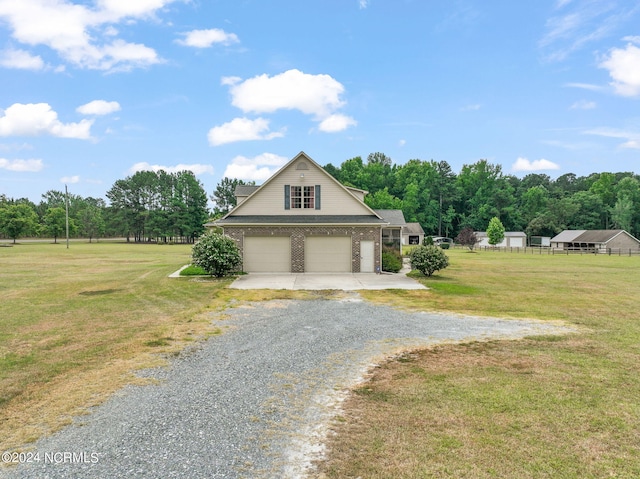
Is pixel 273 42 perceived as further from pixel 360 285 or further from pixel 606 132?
pixel 606 132

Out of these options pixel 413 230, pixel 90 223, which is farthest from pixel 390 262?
pixel 90 223

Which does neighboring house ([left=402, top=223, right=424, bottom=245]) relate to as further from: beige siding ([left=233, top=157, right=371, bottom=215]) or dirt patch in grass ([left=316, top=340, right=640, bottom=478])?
dirt patch in grass ([left=316, top=340, right=640, bottom=478])

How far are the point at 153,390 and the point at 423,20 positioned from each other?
25.3m

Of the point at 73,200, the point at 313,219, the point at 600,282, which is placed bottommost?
the point at 600,282

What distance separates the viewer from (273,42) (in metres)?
24.0

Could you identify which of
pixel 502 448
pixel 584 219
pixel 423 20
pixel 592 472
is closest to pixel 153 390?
pixel 502 448

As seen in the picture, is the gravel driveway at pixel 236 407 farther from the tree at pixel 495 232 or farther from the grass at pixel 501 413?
the tree at pixel 495 232

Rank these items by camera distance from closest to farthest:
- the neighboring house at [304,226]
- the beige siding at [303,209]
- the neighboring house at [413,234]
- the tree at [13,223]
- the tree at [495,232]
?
the neighboring house at [304,226], the beige siding at [303,209], the tree at [495,232], the tree at [13,223], the neighboring house at [413,234]

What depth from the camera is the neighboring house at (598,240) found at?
54594mm

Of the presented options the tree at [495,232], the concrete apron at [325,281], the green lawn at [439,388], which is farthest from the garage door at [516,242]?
the green lawn at [439,388]

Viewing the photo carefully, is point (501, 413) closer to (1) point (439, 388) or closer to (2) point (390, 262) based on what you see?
(1) point (439, 388)

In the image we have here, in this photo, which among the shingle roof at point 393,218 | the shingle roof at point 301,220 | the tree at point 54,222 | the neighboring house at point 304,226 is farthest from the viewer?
the tree at point 54,222

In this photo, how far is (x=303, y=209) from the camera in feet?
73.9

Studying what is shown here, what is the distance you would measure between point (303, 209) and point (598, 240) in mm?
53132
